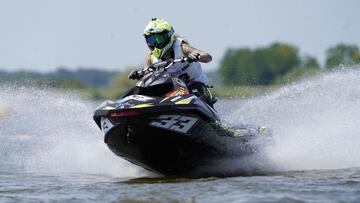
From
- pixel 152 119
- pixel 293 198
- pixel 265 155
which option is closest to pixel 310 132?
pixel 265 155

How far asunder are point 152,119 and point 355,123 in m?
4.85

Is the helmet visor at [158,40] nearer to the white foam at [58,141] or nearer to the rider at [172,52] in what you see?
the rider at [172,52]

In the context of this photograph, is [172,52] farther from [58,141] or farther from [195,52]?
[58,141]

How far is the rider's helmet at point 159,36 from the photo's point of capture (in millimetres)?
13242

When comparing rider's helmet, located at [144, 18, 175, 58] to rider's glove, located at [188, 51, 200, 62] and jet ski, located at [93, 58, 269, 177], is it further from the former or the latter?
rider's glove, located at [188, 51, 200, 62]

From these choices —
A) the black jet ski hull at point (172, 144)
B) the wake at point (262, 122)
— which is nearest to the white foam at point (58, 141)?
the wake at point (262, 122)

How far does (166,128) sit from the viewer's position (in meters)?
12.2

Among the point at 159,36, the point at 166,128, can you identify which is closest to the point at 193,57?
the point at 159,36

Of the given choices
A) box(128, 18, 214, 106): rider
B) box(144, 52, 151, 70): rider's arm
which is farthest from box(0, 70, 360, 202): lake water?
box(144, 52, 151, 70): rider's arm

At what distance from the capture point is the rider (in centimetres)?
1327

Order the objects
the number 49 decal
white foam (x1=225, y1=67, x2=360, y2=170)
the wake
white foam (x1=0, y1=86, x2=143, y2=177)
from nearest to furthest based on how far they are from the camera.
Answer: the number 49 decal, white foam (x1=225, y1=67, x2=360, y2=170), the wake, white foam (x1=0, y1=86, x2=143, y2=177)

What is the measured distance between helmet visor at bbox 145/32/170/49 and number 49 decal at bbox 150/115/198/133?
1.51 metres

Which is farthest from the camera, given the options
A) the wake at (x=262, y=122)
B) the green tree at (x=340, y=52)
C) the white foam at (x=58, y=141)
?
the green tree at (x=340, y=52)

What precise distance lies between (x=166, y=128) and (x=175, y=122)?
5.8 inches
